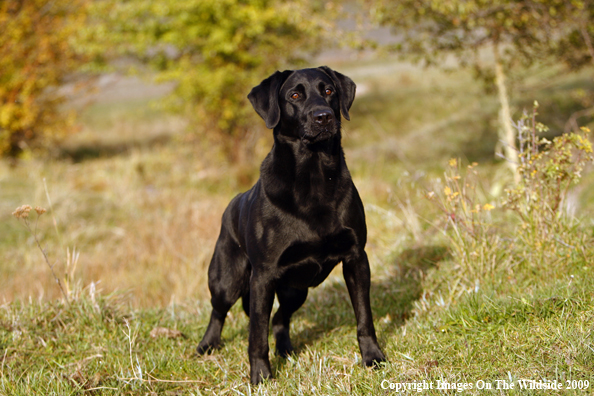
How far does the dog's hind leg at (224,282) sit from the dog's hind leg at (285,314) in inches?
10.0

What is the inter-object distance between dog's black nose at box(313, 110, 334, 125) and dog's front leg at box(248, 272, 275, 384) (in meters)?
0.86

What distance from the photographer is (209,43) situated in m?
13.4

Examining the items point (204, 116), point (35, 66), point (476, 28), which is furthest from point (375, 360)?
point (35, 66)

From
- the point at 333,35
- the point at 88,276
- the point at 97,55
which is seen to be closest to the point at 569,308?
the point at 88,276

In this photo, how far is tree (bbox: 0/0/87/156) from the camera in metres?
12.7

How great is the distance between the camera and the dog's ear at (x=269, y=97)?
119 inches

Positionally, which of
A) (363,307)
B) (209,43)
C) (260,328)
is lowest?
(260,328)

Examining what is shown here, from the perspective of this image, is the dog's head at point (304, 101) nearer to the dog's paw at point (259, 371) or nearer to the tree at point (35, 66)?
the dog's paw at point (259, 371)

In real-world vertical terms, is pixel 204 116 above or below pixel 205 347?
above

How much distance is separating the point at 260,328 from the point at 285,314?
64 cm

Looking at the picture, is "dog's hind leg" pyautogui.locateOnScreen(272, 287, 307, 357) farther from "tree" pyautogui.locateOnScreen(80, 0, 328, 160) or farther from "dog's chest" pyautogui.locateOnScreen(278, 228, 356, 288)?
"tree" pyautogui.locateOnScreen(80, 0, 328, 160)

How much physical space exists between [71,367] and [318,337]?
1.55 metres

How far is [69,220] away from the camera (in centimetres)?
823

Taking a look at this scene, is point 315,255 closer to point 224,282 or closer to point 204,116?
point 224,282
